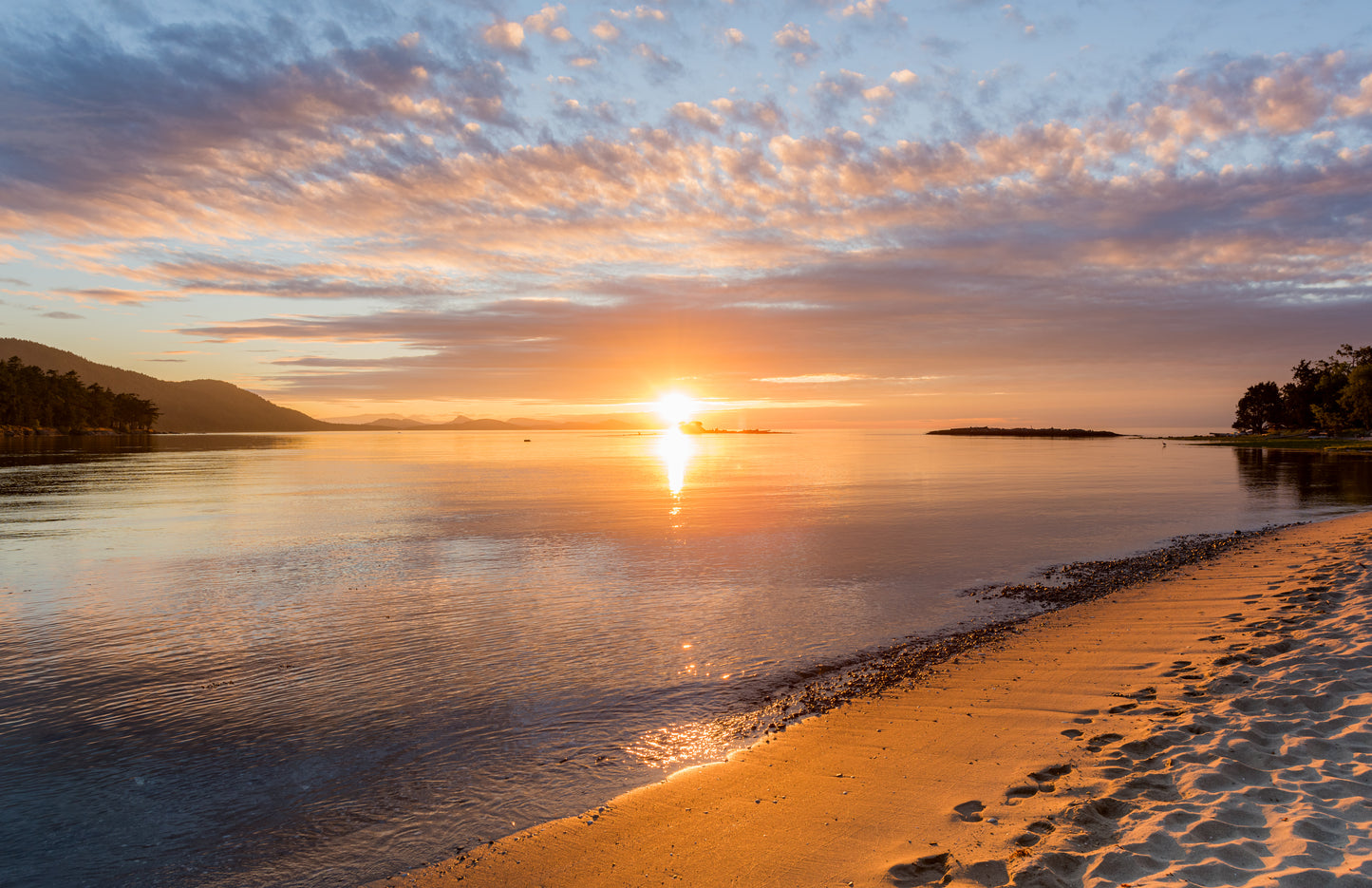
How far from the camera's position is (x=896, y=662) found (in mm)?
14391

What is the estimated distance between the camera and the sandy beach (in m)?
6.47

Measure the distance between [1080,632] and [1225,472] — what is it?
78899mm

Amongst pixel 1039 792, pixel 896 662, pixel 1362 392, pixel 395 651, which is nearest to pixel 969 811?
pixel 1039 792

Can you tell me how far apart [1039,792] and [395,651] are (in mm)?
13099

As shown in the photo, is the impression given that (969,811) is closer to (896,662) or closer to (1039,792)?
(1039,792)

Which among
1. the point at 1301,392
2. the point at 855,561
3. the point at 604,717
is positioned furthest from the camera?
the point at 1301,392

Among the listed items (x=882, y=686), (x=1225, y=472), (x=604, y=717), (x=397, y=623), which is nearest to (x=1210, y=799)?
(x=882, y=686)

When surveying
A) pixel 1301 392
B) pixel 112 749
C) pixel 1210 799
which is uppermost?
pixel 1301 392

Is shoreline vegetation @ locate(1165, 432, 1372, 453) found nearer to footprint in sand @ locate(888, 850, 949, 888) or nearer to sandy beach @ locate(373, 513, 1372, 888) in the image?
sandy beach @ locate(373, 513, 1372, 888)

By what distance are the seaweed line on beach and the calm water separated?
0.21m

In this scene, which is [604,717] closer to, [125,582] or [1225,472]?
[125,582]

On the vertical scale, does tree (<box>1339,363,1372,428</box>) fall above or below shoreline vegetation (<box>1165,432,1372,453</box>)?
above

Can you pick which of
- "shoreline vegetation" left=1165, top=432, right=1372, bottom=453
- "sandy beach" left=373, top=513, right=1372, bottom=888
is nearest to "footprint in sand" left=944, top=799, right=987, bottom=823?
"sandy beach" left=373, top=513, right=1372, bottom=888

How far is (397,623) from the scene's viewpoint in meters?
18.0
